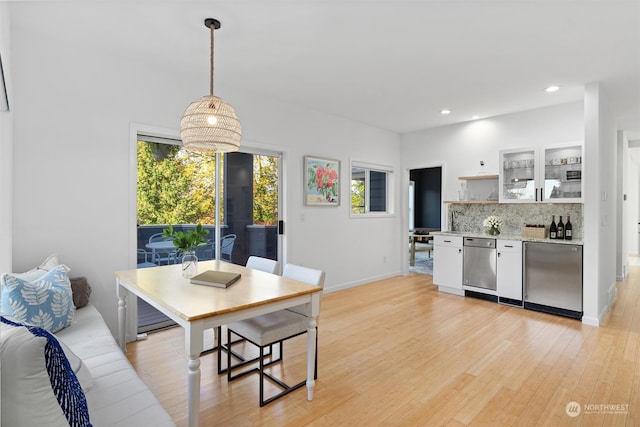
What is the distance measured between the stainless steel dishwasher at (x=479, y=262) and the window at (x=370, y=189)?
1667mm

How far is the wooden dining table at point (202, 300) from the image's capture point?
5.21 ft

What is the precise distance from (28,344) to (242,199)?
3.28 meters

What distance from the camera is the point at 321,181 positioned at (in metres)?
4.75

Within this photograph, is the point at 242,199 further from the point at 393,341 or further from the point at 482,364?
the point at 482,364

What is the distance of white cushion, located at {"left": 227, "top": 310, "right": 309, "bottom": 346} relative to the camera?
212 centimetres

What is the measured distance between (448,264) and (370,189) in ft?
5.93

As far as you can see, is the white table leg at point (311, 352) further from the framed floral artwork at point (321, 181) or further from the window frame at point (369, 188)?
the window frame at point (369, 188)

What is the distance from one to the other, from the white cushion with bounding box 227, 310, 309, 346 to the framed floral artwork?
239 cm

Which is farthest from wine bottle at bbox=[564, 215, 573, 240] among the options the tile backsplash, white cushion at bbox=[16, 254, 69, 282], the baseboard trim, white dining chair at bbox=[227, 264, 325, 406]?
white cushion at bbox=[16, 254, 69, 282]

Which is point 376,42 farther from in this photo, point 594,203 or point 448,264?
point 448,264

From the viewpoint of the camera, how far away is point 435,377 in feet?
8.11

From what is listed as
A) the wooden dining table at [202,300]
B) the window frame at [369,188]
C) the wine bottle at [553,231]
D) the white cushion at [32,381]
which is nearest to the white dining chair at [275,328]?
the wooden dining table at [202,300]

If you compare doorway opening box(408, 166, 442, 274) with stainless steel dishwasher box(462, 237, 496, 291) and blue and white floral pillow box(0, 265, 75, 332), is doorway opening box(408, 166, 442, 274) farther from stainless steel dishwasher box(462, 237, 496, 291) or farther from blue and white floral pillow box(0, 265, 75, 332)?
blue and white floral pillow box(0, 265, 75, 332)

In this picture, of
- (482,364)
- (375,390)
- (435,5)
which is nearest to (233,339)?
(375,390)
